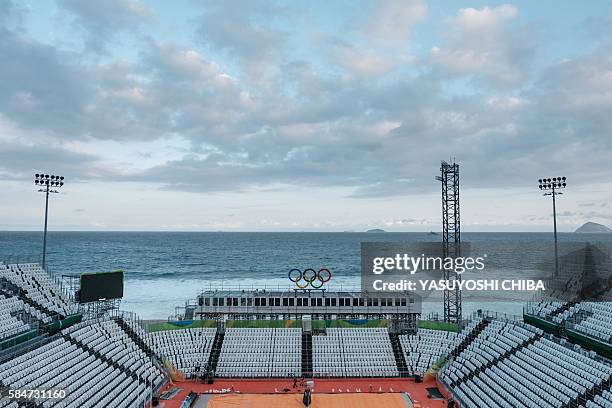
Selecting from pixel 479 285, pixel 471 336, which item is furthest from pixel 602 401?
pixel 479 285

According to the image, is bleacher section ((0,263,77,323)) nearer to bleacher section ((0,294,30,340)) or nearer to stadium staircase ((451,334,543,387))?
bleacher section ((0,294,30,340))

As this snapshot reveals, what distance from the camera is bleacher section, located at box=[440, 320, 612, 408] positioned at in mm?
36344

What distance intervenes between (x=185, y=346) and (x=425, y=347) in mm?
29776

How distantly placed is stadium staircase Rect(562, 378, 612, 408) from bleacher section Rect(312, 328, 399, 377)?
19.9 meters

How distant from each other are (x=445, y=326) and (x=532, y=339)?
40.4ft

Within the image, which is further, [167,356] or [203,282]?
[203,282]

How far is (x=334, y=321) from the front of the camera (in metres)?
58.1

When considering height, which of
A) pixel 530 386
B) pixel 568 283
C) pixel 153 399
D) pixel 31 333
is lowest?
pixel 153 399

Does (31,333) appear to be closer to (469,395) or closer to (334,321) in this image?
(334,321)

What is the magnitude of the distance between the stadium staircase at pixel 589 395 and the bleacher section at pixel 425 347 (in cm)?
1815

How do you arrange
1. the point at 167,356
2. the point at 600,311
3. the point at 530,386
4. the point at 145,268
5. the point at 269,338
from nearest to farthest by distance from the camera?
the point at 530,386
the point at 600,311
the point at 167,356
the point at 269,338
the point at 145,268

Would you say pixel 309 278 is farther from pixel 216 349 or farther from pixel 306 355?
pixel 216 349

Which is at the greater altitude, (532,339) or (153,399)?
(532,339)

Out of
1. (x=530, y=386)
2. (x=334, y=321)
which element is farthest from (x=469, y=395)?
(x=334, y=321)
